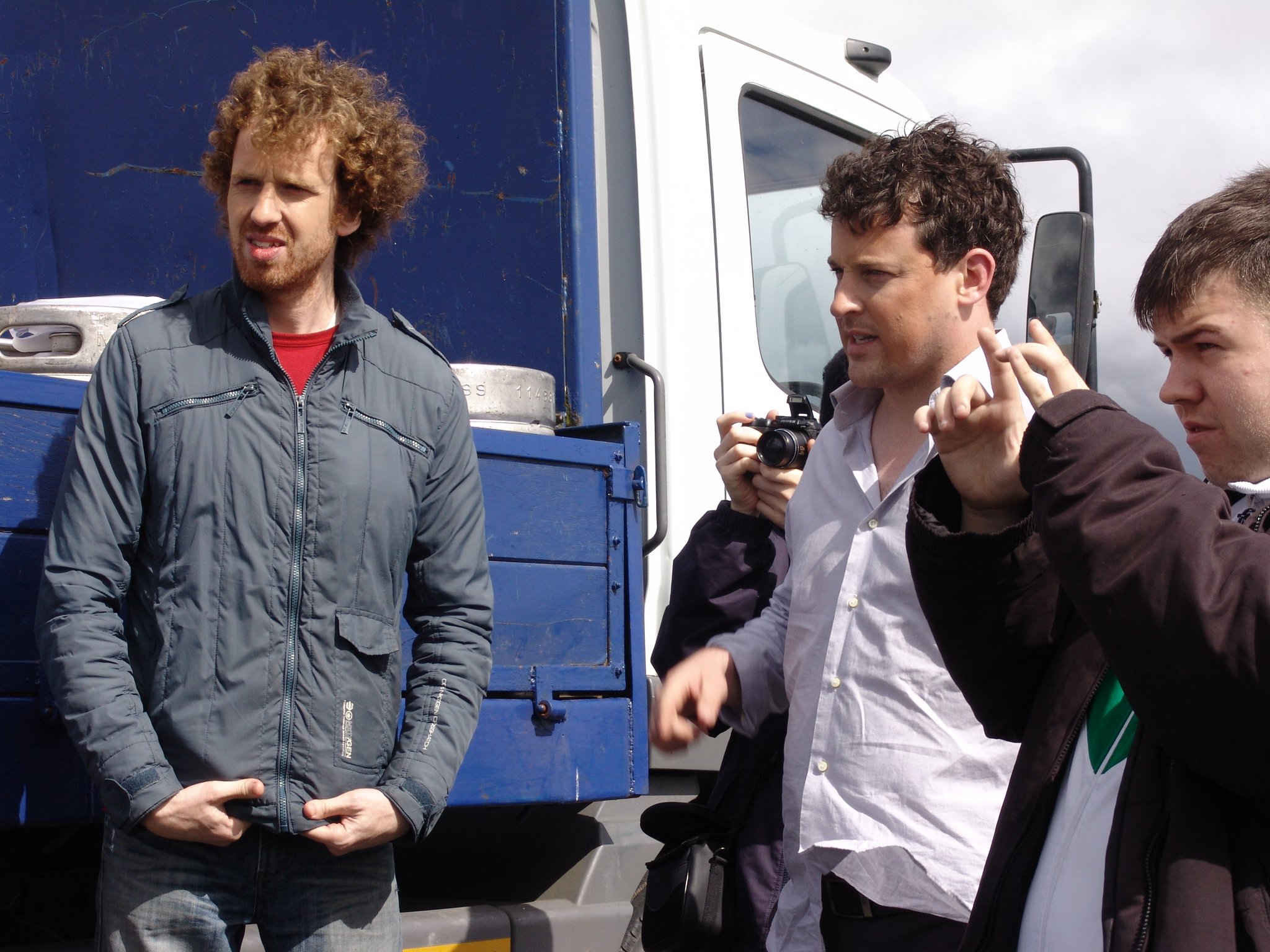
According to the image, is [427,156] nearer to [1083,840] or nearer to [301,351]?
[301,351]

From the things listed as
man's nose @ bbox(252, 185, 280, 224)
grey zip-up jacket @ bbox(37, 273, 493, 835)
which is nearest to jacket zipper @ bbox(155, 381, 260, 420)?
grey zip-up jacket @ bbox(37, 273, 493, 835)

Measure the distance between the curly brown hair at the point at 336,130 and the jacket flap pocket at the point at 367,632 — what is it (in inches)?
26.5

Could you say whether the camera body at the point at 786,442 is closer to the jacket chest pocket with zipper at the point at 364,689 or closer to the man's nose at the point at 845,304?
the man's nose at the point at 845,304

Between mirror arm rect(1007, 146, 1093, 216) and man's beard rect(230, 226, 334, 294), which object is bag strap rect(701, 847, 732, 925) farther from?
mirror arm rect(1007, 146, 1093, 216)

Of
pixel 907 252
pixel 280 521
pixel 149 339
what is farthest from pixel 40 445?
pixel 907 252

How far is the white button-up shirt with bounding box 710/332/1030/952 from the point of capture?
1560 mm

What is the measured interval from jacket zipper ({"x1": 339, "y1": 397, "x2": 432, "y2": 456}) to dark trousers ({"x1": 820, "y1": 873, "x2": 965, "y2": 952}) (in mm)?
853

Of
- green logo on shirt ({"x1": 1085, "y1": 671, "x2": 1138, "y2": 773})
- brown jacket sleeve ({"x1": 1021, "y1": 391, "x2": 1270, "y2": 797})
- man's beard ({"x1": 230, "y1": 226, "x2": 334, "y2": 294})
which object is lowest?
green logo on shirt ({"x1": 1085, "y1": 671, "x2": 1138, "y2": 773})

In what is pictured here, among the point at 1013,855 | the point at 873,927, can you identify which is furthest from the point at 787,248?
the point at 1013,855

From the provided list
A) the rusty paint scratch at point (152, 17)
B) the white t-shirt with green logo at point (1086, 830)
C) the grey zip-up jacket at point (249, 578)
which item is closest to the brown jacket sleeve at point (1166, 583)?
the white t-shirt with green logo at point (1086, 830)

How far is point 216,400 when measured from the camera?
1808 millimetres

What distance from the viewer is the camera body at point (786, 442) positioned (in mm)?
2039

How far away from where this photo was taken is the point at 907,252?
1812 mm

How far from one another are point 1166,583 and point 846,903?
788 millimetres
